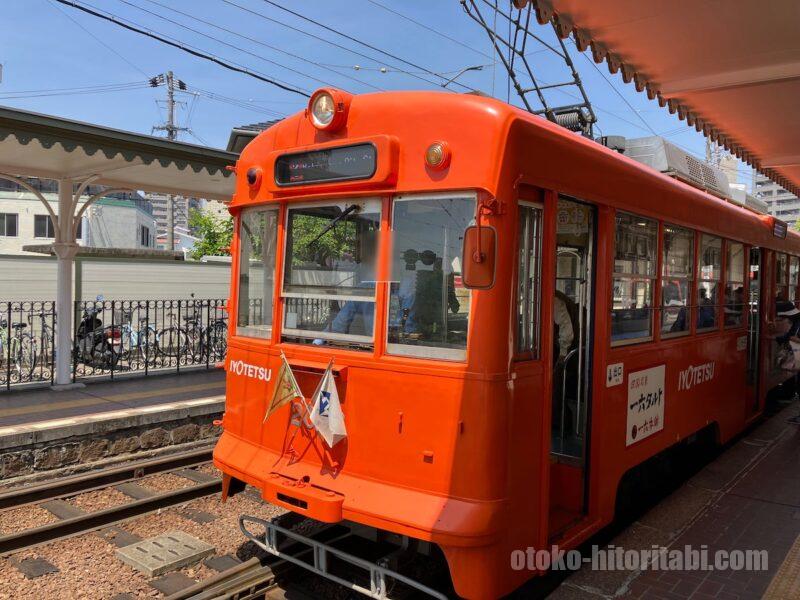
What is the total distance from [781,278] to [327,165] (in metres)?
7.53

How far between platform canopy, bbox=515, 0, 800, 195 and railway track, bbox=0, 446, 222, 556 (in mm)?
4853

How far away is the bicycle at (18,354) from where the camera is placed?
9461 millimetres

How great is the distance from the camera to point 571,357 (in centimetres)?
466

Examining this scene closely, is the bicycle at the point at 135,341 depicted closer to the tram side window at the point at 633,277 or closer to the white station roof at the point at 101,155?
the white station roof at the point at 101,155

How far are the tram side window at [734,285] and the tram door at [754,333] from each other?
0.50 meters

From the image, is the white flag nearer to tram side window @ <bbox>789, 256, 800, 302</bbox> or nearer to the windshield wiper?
the windshield wiper

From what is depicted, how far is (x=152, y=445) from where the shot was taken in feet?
24.3

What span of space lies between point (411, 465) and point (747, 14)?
360 centimetres

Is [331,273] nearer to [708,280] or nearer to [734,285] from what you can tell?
[708,280]

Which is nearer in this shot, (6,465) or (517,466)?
(517,466)

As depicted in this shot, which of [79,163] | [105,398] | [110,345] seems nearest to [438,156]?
[79,163]

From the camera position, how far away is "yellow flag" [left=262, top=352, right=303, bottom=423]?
3816 mm

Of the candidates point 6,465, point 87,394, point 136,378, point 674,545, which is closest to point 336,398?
point 674,545

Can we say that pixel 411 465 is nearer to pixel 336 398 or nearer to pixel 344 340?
pixel 336 398
